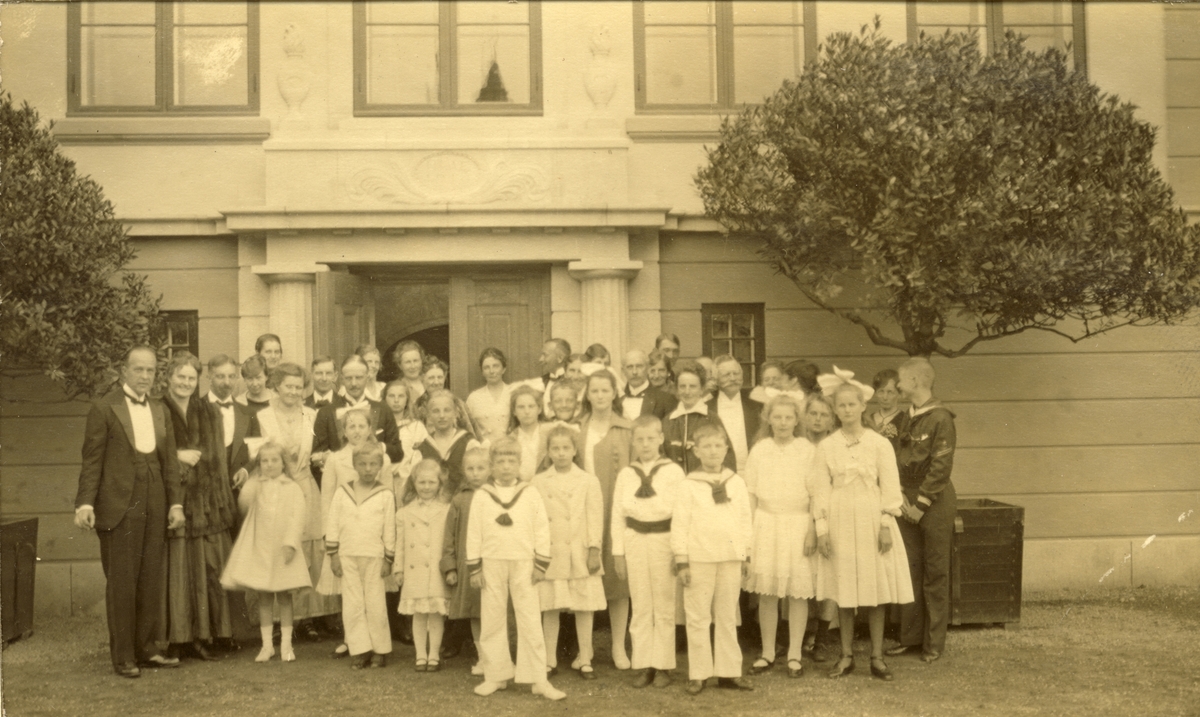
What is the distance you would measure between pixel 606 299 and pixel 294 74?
10.1 ft

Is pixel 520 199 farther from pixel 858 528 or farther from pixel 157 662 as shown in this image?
pixel 157 662

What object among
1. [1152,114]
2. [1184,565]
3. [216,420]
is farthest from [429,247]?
[1184,565]

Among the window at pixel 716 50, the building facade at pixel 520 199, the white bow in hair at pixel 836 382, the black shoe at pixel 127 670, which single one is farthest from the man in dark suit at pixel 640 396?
the black shoe at pixel 127 670

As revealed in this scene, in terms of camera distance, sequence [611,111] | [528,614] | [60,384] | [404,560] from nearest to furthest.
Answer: [528,614] < [404,560] < [60,384] < [611,111]

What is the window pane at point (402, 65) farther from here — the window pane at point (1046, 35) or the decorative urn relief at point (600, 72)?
the window pane at point (1046, 35)

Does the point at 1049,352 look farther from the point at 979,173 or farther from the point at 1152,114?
the point at 979,173

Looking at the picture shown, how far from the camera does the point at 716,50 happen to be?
9.24 m

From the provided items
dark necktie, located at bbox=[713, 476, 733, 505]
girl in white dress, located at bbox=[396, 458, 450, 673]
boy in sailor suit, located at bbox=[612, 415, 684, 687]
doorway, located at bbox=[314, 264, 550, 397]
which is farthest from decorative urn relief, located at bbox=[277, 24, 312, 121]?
dark necktie, located at bbox=[713, 476, 733, 505]

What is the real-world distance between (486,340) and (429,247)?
92cm

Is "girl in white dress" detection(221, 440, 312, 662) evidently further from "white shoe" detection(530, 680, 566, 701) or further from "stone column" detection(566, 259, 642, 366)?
"stone column" detection(566, 259, 642, 366)

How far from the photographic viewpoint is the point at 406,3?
916cm

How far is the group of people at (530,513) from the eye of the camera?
600 cm

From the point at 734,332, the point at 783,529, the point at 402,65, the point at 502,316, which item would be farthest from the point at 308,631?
the point at 402,65

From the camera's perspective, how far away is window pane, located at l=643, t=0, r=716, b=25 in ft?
30.2
